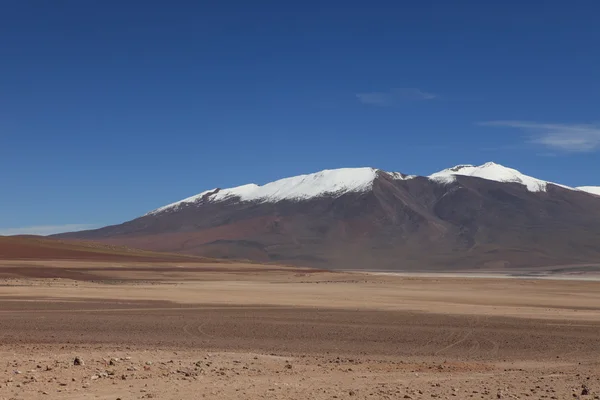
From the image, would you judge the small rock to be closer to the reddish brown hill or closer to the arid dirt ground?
the arid dirt ground

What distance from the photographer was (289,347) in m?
21.1

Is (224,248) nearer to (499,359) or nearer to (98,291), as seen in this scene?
(98,291)

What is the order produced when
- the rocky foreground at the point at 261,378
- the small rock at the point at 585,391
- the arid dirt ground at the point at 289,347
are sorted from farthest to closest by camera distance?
the arid dirt ground at the point at 289,347
the small rock at the point at 585,391
the rocky foreground at the point at 261,378

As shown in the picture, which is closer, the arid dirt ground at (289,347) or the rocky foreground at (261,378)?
the rocky foreground at (261,378)

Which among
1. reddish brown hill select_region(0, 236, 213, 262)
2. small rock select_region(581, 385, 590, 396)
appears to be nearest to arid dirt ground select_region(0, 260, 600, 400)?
small rock select_region(581, 385, 590, 396)

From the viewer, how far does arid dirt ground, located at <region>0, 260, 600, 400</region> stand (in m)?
13.3

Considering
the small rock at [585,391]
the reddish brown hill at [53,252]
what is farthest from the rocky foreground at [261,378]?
the reddish brown hill at [53,252]

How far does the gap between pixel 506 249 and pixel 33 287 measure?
494 ft

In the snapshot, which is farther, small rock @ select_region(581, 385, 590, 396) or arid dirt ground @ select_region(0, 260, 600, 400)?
arid dirt ground @ select_region(0, 260, 600, 400)

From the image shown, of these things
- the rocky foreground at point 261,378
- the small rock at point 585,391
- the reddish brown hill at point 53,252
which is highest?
the reddish brown hill at point 53,252

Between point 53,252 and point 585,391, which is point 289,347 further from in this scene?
point 53,252

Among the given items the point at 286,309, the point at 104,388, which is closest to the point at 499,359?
the point at 104,388

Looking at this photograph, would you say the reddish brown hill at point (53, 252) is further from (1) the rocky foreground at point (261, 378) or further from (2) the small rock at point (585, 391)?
(2) the small rock at point (585, 391)

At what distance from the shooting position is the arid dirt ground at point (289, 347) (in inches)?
525
